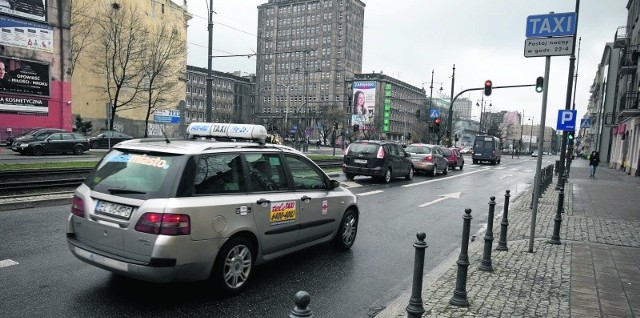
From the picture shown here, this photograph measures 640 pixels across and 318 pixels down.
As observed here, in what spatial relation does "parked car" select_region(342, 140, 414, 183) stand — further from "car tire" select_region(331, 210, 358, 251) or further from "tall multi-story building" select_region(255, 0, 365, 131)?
"tall multi-story building" select_region(255, 0, 365, 131)

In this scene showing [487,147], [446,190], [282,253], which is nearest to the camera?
[282,253]

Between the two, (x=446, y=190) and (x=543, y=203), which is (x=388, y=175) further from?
(x=543, y=203)

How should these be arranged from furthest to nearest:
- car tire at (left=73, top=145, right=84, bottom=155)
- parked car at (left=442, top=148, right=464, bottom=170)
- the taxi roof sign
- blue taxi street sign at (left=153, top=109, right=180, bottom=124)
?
blue taxi street sign at (left=153, top=109, right=180, bottom=124), parked car at (left=442, top=148, right=464, bottom=170), car tire at (left=73, top=145, right=84, bottom=155), the taxi roof sign

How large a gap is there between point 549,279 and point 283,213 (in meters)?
3.54

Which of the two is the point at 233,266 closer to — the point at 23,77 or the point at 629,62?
the point at 23,77

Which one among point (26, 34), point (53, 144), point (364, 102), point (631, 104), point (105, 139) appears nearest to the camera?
point (53, 144)

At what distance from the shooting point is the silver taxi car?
3920 mm

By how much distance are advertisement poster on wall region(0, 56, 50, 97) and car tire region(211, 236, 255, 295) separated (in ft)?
108

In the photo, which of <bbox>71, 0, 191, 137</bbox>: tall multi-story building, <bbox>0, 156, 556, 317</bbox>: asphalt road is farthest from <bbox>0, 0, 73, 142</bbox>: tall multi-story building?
<bbox>0, 156, 556, 317</bbox>: asphalt road

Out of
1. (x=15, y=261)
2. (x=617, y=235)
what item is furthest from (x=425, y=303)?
(x=617, y=235)

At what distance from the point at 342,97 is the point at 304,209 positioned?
411 ft

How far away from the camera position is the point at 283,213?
507 cm

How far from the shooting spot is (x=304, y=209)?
215 inches

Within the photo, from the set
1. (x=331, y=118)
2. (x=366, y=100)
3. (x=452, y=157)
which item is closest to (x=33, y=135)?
(x=452, y=157)
